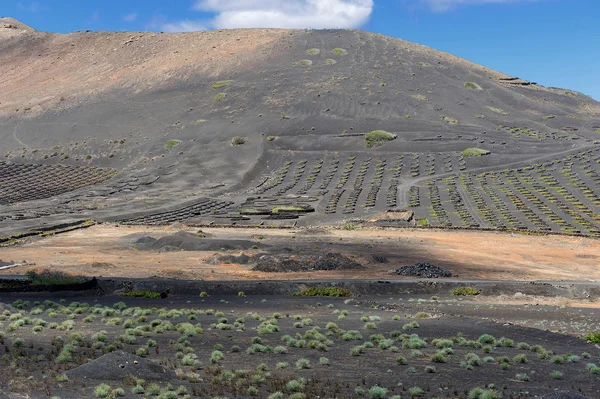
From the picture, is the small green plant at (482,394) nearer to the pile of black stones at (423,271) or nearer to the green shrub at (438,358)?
the green shrub at (438,358)

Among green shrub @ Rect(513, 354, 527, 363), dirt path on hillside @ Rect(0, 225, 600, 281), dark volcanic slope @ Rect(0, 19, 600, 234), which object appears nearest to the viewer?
green shrub @ Rect(513, 354, 527, 363)

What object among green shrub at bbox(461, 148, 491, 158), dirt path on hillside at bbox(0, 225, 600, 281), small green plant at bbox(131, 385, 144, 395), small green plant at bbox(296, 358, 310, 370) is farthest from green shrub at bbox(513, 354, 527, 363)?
green shrub at bbox(461, 148, 491, 158)

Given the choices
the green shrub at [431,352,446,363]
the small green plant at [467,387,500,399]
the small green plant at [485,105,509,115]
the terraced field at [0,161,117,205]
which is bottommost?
the small green plant at [467,387,500,399]

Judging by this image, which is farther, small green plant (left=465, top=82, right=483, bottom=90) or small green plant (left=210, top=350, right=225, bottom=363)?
small green plant (left=465, top=82, right=483, bottom=90)

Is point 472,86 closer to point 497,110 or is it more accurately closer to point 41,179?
point 497,110

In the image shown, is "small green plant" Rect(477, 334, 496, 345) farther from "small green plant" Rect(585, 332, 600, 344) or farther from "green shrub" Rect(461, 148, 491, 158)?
"green shrub" Rect(461, 148, 491, 158)

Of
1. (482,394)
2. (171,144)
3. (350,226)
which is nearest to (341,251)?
(350,226)

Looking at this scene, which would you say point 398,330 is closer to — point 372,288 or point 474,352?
point 474,352
